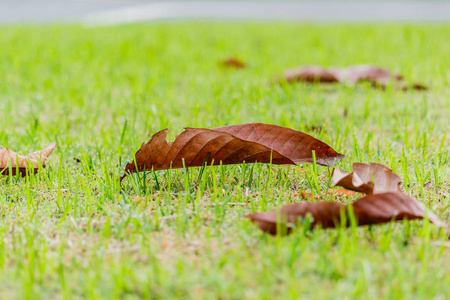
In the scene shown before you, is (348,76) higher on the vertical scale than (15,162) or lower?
higher

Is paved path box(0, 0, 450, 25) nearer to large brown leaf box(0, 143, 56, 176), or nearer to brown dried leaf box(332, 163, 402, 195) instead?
large brown leaf box(0, 143, 56, 176)

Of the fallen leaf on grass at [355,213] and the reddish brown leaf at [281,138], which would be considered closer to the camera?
the fallen leaf on grass at [355,213]

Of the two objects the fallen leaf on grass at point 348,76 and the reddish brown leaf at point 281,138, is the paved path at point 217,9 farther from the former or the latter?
the reddish brown leaf at point 281,138

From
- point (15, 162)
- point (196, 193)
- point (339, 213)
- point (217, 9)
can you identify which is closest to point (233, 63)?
point (15, 162)

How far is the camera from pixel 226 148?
156 centimetres

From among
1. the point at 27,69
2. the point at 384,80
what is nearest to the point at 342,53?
the point at 384,80

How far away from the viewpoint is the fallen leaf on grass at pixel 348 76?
3107 mm

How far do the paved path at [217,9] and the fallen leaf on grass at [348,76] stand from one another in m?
7.62

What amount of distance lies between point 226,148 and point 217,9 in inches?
431

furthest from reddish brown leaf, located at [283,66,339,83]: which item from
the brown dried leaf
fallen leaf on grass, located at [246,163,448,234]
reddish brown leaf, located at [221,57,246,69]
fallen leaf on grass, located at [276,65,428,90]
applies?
fallen leaf on grass, located at [246,163,448,234]

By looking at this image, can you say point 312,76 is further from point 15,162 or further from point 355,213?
point 355,213

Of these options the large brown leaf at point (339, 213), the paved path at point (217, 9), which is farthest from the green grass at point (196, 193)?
the paved path at point (217, 9)

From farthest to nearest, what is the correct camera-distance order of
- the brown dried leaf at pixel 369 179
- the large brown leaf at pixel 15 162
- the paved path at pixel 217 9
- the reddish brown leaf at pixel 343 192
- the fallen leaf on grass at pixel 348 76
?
the paved path at pixel 217 9, the fallen leaf on grass at pixel 348 76, the large brown leaf at pixel 15 162, the reddish brown leaf at pixel 343 192, the brown dried leaf at pixel 369 179

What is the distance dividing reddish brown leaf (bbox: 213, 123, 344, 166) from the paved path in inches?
360
